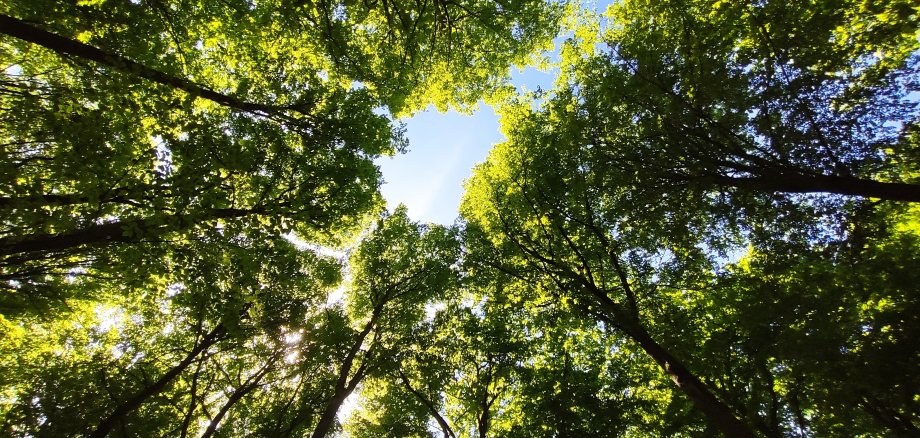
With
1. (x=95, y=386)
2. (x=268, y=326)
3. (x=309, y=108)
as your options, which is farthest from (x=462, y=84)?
(x=95, y=386)

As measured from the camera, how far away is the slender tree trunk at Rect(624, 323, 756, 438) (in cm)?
773

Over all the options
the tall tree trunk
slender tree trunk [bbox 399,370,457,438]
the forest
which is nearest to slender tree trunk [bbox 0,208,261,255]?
the forest

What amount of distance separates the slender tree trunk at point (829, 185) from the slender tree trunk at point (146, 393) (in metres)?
16.6

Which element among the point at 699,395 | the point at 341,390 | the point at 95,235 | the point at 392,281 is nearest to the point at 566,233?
the point at 699,395

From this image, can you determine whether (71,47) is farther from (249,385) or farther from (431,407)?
(431,407)

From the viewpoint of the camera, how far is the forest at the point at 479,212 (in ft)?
21.5

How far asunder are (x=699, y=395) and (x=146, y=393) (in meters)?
15.7

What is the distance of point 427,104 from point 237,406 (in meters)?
15.3

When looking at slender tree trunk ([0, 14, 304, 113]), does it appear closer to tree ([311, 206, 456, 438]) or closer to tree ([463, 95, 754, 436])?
tree ([463, 95, 754, 436])

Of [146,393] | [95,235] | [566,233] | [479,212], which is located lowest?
[146,393]

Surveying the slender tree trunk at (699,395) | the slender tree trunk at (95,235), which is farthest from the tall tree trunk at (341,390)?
the slender tree trunk at (699,395)

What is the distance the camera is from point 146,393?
11484 millimetres

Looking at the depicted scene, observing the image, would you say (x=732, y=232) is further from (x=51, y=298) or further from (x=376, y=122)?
(x=51, y=298)

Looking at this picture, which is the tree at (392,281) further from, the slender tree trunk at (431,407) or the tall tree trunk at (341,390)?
the slender tree trunk at (431,407)
